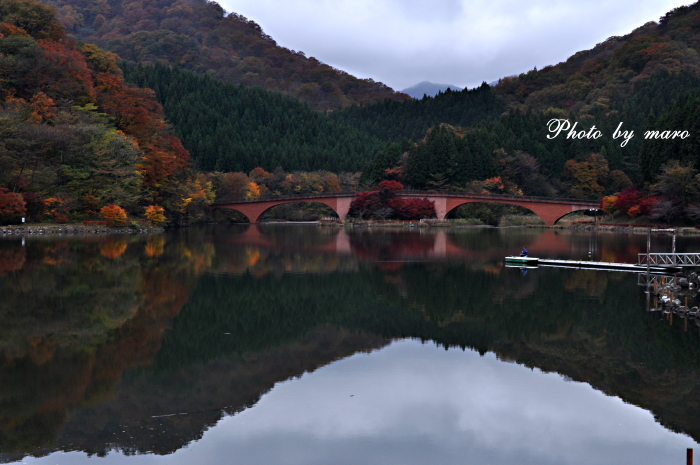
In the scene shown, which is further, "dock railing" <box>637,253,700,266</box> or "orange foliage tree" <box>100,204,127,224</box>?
"orange foliage tree" <box>100,204,127,224</box>

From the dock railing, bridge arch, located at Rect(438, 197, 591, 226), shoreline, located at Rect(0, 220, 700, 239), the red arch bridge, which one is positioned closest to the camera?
the dock railing

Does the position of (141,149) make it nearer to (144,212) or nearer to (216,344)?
(144,212)

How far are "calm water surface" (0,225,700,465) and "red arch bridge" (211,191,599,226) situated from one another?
49.8 m

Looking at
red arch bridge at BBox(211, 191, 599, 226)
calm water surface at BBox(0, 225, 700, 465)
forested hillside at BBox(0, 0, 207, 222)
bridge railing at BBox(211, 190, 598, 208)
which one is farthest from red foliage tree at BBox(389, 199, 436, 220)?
calm water surface at BBox(0, 225, 700, 465)

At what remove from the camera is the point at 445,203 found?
77.7 m

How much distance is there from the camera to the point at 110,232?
52.2 m

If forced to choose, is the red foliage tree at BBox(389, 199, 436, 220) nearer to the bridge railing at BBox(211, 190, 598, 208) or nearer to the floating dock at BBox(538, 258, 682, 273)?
the bridge railing at BBox(211, 190, 598, 208)

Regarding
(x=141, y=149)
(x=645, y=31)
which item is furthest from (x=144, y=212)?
(x=645, y=31)

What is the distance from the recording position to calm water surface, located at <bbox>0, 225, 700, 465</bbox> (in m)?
9.48

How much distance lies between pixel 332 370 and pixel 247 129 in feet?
362

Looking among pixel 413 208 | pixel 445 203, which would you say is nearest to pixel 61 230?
pixel 413 208

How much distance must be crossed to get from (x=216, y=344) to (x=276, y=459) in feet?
20.6

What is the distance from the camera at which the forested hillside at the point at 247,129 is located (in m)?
105

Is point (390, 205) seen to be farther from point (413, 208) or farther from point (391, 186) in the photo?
point (413, 208)
